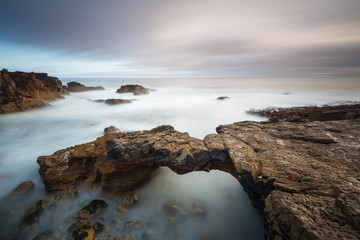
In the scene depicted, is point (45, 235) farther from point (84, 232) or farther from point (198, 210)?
point (198, 210)

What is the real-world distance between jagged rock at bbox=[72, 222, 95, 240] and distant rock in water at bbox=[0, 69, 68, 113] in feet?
60.2

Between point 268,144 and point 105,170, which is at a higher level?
point 268,144

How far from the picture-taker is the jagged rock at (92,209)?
16.2 feet

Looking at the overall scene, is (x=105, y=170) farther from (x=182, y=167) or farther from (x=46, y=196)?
(x=182, y=167)

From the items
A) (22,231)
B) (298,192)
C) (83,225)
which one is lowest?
(22,231)

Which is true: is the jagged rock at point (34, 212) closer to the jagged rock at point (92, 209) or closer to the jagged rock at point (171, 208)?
the jagged rock at point (92, 209)

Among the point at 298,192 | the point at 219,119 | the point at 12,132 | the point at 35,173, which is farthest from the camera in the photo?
the point at 219,119


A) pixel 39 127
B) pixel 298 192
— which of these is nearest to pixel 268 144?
pixel 298 192

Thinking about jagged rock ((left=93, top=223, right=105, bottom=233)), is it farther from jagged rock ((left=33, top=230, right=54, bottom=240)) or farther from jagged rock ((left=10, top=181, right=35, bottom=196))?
jagged rock ((left=10, top=181, right=35, bottom=196))

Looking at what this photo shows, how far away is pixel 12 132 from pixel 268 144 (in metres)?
16.9

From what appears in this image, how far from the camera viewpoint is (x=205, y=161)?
4.43m

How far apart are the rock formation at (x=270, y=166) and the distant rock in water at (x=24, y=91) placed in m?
15.6

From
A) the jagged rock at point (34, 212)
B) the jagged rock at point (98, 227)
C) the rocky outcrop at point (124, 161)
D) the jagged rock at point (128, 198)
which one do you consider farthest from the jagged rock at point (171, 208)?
the jagged rock at point (34, 212)

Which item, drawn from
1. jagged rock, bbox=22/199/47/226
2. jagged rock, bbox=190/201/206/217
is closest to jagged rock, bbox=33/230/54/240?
jagged rock, bbox=22/199/47/226
